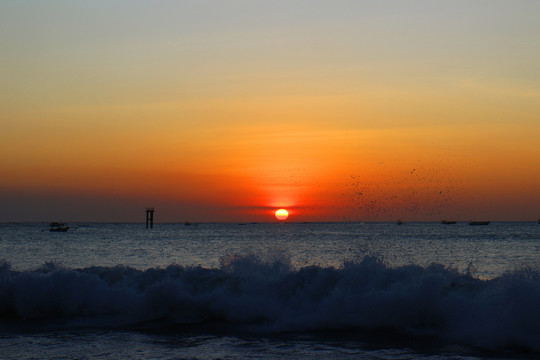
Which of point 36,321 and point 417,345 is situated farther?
point 36,321

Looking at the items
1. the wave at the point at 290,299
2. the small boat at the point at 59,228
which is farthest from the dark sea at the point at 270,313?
the small boat at the point at 59,228

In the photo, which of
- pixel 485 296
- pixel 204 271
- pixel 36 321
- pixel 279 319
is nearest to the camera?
pixel 485 296

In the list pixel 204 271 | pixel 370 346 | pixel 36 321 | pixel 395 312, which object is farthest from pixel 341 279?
pixel 36 321

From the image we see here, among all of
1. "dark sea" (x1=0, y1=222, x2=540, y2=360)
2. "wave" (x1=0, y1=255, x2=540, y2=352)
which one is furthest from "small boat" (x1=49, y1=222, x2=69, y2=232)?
"dark sea" (x1=0, y1=222, x2=540, y2=360)

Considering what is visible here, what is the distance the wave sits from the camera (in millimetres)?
12664

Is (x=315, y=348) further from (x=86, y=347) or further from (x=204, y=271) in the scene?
(x=204, y=271)

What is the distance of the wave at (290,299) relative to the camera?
12664 millimetres

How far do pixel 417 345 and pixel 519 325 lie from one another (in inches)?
94.5

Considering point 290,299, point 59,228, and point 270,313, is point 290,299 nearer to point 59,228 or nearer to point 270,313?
point 270,313

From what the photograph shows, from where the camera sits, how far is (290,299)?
15.6 metres

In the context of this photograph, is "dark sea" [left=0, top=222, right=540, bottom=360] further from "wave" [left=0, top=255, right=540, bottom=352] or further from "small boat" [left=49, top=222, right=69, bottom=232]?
"small boat" [left=49, top=222, right=69, bottom=232]

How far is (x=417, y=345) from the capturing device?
39.1 feet

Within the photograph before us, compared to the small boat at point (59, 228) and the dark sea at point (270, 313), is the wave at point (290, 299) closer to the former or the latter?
the dark sea at point (270, 313)

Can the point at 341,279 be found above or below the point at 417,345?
above
